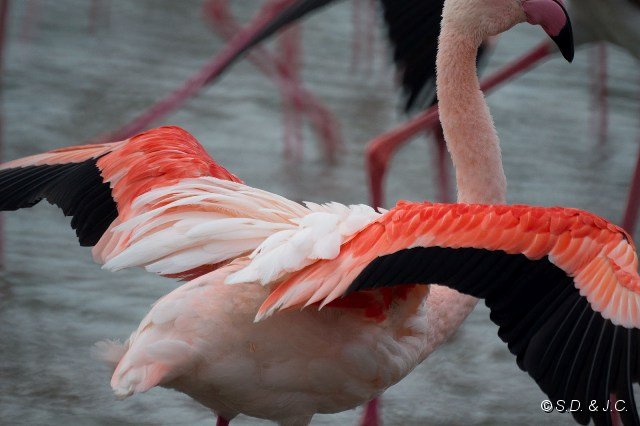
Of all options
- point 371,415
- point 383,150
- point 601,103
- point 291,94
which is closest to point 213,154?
point 291,94

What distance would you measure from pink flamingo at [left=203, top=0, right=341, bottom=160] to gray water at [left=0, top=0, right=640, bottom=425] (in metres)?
0.14

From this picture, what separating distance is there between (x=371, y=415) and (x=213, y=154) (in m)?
3.39

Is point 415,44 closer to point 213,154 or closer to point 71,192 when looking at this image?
point 71,192

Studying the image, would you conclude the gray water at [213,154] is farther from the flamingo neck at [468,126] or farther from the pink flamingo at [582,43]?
the flamingo neck at [468,126]

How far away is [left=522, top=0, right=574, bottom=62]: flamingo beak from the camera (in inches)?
130

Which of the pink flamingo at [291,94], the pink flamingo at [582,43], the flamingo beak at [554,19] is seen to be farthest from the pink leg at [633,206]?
the pink flamingo at [291,94]

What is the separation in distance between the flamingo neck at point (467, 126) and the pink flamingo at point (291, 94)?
3681 millimetres

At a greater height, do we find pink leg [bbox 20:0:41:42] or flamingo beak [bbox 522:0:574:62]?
flamingo beak [bbox 522:0:574:62]

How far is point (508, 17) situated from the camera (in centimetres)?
337

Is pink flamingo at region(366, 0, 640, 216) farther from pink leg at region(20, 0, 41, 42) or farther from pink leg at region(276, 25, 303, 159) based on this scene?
pink leg at region(20, 0, 41, 42)

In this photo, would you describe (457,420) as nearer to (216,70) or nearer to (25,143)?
(216,70)

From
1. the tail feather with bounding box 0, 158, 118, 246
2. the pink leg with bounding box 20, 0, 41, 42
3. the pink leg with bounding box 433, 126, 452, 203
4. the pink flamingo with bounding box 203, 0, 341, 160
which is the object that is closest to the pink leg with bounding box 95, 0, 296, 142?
the pink leg with bounding box 433, 126, 452, 203

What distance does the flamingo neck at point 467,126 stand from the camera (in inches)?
133

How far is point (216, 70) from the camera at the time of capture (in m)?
4.99
